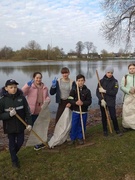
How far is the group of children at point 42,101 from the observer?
423 cm

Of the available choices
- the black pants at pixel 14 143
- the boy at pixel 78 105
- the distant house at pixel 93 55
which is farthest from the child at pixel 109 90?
the distant house at pixel 93 55

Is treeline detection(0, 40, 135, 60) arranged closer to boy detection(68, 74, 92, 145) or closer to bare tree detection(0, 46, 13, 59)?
bare tree detection(0, 46, 13, 59)

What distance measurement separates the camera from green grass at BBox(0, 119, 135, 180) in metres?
4.02

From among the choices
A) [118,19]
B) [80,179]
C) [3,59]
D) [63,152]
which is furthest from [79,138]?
[3,59]

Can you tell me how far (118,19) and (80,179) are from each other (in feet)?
47.1

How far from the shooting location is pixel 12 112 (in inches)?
161

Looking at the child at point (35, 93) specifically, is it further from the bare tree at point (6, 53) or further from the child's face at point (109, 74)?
the bare tree at point (6, 53)

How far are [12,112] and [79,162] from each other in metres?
1.69

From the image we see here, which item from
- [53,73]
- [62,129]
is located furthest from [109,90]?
[53,73]

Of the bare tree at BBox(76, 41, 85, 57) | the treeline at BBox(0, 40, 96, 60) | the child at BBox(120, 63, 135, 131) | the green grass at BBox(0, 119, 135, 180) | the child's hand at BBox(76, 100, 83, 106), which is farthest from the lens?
the bare tree at BBox(76, 41, 85, 57)

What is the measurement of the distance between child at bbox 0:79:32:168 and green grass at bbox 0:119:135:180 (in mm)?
347

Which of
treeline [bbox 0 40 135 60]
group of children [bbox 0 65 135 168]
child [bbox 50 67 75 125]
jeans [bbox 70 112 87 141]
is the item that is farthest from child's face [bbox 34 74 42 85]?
treeline [bbox 0 40 135 60]

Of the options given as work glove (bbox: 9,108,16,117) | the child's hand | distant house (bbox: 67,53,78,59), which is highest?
distant house (bbox: 67,53,78,59)

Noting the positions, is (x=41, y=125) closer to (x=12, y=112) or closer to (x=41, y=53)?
(x=12, y=112)
